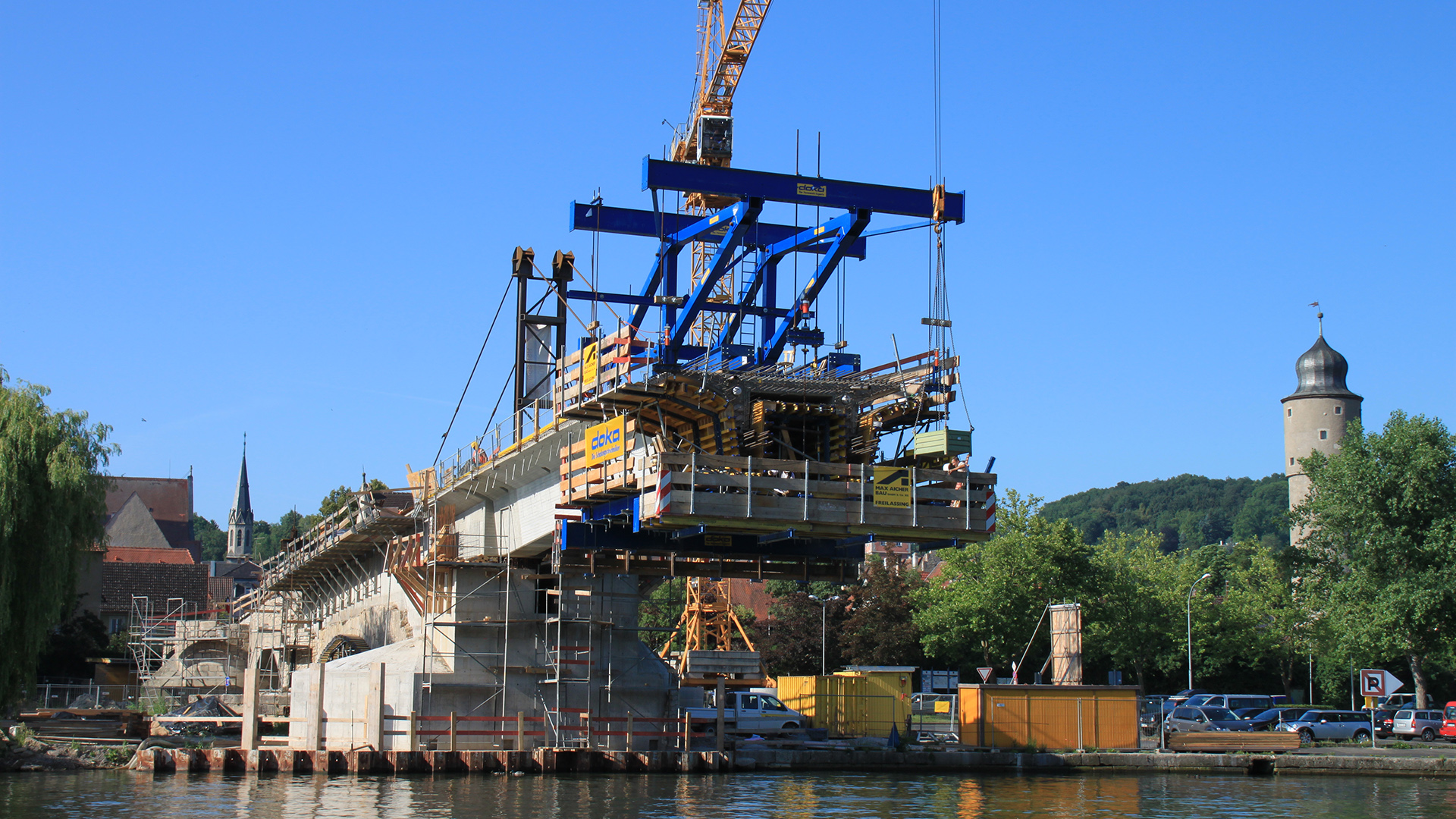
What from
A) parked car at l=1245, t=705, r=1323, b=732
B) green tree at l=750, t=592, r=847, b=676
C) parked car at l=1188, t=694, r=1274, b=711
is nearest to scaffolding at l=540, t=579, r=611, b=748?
parked car at l=1245, t=705, r=1323, b=732

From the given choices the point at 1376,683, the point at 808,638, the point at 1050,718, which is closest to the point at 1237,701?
the point at 1376,683

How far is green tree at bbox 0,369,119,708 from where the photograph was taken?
34312 millimetres

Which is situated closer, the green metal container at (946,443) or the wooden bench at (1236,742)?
→ the green metal container at (946,443)

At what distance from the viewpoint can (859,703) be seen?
142 ft

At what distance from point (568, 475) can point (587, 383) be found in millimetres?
3071

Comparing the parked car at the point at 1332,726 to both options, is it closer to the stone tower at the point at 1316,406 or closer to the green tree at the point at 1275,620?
the green tree at the point at 1275,620

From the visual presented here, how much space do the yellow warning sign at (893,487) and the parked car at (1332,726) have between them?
22.0 meters

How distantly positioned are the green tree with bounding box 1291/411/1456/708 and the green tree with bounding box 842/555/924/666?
72.9ft

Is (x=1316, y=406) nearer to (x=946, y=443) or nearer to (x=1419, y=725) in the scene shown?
(x=1419, y=725)

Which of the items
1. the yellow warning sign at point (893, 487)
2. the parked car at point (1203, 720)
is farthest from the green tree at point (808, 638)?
the yellow warning sign at point (893, 487)

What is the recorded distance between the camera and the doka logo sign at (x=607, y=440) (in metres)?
30.8

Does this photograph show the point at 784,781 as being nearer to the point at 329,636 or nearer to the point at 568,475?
the point at 568,475

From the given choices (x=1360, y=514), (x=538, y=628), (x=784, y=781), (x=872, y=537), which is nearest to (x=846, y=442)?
(x=872, y=537)

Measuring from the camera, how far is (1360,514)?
54000 mm
